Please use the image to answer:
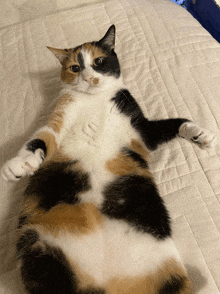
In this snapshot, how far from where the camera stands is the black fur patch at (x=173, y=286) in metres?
0.63

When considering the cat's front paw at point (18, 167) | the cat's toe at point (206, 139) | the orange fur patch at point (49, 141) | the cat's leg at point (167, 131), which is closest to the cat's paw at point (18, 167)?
the cat's front paw at point (18, 167)

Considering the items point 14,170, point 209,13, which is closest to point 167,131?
point 14,170

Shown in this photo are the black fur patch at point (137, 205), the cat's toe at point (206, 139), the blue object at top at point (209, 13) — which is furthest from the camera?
the blue object at top at point (209, 13)

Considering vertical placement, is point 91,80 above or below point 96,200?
above

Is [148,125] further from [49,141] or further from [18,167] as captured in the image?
[18,167]

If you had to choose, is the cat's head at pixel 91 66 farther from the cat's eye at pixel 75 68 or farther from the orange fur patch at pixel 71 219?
the orange fur patch at pixel 71 219

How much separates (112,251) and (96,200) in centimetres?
15

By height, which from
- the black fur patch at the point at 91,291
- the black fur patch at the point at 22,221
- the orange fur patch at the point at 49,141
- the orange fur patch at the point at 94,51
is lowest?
the black fur patch at the point at 91,291

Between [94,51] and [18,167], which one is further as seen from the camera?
[94,51]

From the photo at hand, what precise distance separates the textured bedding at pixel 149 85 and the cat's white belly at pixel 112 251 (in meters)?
0.18

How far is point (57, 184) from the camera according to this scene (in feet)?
2.38

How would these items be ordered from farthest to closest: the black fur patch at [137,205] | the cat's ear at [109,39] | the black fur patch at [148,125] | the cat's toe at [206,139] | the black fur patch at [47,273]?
the cat's ear at [109,39]
the black fur patch at [148,125]
the cat's toe at [206,139]
the black fur patch at [137,205]
the black fur patch at [47,273]

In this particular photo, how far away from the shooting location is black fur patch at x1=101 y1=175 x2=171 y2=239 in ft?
2.25

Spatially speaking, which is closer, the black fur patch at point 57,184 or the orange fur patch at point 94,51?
the black fur patch at point 57,184
